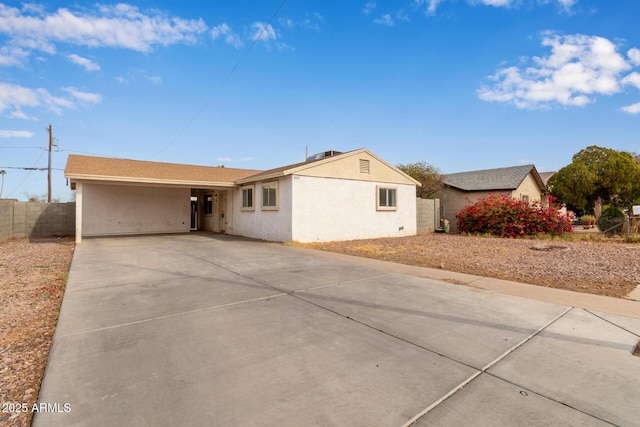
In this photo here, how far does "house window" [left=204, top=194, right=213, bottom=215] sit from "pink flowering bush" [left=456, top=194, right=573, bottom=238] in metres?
16.2

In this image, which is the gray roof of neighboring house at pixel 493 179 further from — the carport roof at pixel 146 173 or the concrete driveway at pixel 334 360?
the concrete driveway at pixel 334 360

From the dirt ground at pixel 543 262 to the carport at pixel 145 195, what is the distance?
28.9 feet

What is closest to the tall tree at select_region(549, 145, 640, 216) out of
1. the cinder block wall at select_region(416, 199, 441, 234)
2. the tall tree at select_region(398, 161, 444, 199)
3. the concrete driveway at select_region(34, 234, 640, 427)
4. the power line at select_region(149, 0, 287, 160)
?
the tall tree at select_region(398, 161, 444, 199)

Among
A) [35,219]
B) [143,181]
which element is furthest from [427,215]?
[35,219]

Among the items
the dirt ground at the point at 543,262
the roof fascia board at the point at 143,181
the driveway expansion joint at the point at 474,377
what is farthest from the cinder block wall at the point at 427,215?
the driveway expansion joint at the point at 474,377

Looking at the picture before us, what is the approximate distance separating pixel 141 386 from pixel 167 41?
14.1 meters

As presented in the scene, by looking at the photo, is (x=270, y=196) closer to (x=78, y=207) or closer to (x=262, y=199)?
(x=262, y=199)

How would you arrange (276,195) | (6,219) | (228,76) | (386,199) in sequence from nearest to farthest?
(276,195) → (228,76) → (6,219) → (386,199)

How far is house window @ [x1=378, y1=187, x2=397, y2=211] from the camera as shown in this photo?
15023 mm

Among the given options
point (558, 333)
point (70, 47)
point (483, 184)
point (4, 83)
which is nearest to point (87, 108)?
point (4, 83)

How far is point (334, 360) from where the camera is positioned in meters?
2.72

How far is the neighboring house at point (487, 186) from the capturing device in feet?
66.2

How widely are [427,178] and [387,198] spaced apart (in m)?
8.44

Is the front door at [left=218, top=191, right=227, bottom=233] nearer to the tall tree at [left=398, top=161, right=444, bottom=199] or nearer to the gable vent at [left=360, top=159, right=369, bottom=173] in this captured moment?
the gable vent at [left=360, top=159, right=369, bottom=173]
